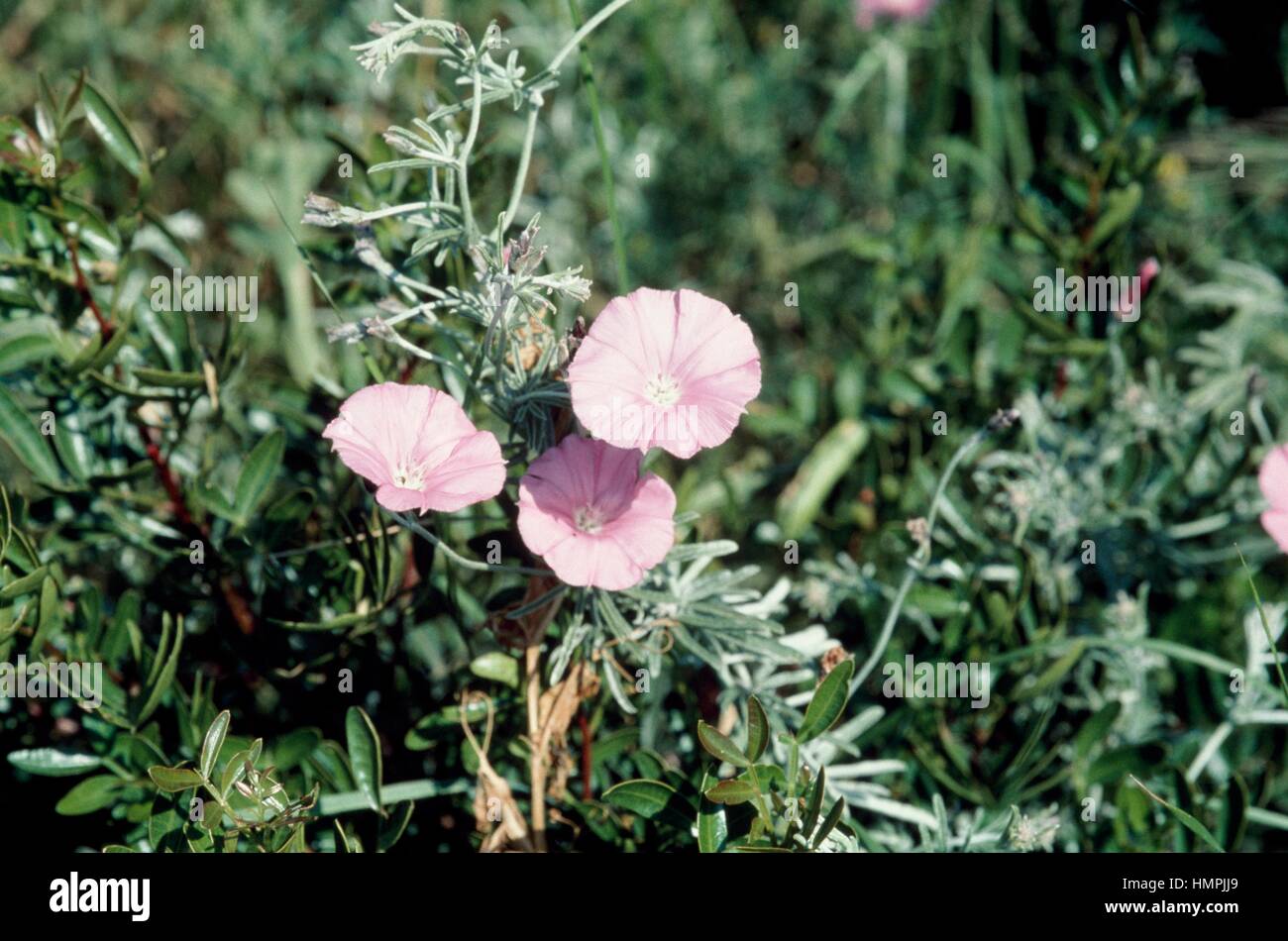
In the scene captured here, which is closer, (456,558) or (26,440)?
(456,558)

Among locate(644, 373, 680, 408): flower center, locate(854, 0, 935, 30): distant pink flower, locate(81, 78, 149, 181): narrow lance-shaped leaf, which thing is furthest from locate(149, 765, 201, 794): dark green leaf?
locate(854, 0, 935, 30): distant pink flower

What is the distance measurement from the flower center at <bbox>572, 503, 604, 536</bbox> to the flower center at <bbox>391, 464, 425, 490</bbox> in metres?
0.17

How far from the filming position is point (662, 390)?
4.54 ft

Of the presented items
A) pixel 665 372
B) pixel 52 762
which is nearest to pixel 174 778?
pixel 52 762

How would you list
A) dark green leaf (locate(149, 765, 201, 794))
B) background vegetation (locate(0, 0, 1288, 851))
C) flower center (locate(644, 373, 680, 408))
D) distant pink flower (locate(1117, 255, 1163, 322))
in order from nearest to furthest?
dark green leaf (locate(149, 765, 201, 794)) < flower center (locate(644, 373, 680, 408)) < background vegetation (locate(0, 0, 1288, 851)) < distant pink flower (locate(1117, 255, 1163, 322))

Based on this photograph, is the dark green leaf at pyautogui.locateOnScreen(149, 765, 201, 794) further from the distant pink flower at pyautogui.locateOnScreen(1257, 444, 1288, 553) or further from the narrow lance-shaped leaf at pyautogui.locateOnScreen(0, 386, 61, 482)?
the distant pink flower at pyautogui.locateOnScreen(1257, 444, 1288, 553)

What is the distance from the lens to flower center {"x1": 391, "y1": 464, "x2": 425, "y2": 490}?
4.34ft

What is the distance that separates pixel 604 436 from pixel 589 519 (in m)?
0.15

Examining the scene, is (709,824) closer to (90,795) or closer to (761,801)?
(761,801)

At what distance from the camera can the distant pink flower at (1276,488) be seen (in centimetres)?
156

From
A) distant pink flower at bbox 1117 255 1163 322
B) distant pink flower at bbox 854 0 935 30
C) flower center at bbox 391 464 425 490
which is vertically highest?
distant pink flower at bbox 854 0 935 30

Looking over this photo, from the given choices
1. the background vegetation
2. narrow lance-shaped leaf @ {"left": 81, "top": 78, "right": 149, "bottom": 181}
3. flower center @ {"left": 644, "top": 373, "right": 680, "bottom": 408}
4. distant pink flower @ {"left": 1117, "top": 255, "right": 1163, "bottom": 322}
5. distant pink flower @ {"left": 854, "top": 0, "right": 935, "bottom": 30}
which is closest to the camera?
flower center @ {"left": 644, "top": 373, "right": 680, "bottom": 408}
